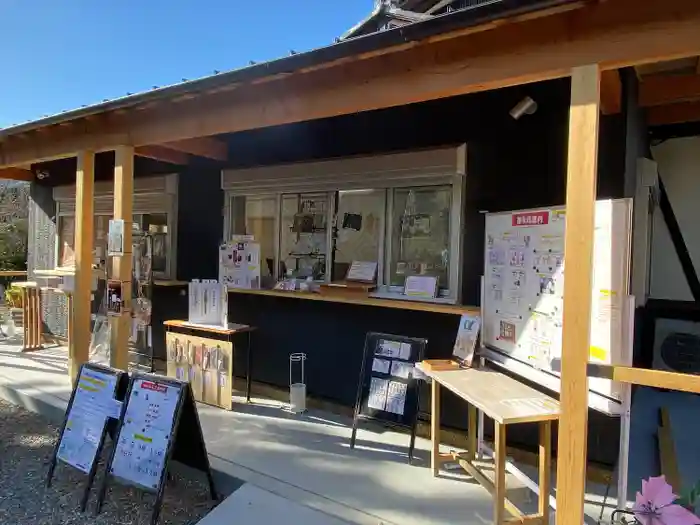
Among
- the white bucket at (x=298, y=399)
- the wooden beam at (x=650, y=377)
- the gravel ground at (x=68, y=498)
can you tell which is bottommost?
the gravel ground at (x=68, y=498)

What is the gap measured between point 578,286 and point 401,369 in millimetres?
1707

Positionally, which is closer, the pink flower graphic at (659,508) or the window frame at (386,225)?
the pink flower graphic at (659,508)

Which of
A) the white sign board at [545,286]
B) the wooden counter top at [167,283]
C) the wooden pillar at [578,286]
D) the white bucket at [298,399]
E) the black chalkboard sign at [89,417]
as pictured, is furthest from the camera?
the wooden counter top at [167,283]

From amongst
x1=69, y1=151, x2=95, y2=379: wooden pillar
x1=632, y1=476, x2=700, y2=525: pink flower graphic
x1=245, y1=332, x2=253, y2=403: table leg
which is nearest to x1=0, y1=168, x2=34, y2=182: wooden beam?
x1=69, y1=151, x2=95, y2=379: wooden pillar

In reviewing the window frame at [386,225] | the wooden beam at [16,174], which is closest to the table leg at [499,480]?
the window frame at [386,225]

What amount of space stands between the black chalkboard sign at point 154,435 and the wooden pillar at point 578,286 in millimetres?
1983

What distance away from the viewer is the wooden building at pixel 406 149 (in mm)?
1986

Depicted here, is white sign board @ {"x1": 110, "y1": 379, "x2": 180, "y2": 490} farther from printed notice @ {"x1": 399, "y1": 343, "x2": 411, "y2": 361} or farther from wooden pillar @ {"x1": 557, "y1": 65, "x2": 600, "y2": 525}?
wooden pillar @ {"x1": 557, "y1": 65, "x2": 600, "y2": 525}

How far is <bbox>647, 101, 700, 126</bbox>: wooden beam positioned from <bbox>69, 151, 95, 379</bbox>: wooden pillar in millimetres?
4511

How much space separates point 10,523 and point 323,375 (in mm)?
2426

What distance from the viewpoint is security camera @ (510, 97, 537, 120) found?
3221mm

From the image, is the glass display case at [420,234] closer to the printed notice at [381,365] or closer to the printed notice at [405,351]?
the printed notice at [405,351]

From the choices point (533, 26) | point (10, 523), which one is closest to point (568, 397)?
point (533, 26)

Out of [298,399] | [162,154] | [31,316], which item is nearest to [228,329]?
[298,399]
